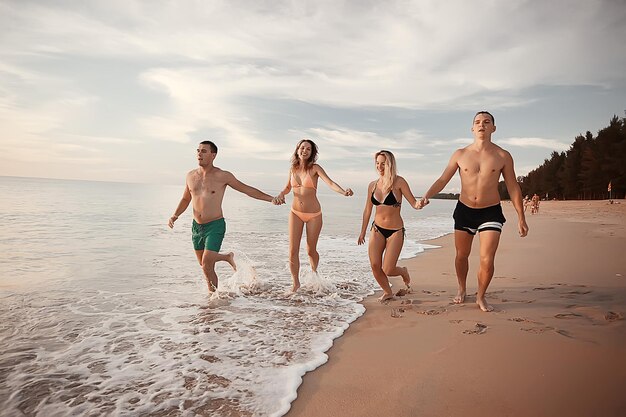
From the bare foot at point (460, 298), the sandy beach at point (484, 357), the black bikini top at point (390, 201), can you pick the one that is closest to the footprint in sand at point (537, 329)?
the sandy beach at point (484, 357)

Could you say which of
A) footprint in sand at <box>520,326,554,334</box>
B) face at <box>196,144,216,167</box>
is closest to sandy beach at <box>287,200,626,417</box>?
footprint in sand at <box>520,326,554,334</box>

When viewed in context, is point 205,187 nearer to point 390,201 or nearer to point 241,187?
point 241,187

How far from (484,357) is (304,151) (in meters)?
4.11

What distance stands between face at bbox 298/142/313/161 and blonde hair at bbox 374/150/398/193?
128cm

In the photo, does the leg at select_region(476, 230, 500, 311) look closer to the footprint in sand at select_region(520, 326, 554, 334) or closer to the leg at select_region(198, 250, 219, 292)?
the footprint in sand at select_region(520, 326, 554, 334)

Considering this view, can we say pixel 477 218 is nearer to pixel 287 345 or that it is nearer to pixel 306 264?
pixel 287 345

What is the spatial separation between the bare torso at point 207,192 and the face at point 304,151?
1.31 m

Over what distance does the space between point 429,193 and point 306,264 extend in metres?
4.49

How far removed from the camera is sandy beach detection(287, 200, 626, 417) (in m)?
2.58

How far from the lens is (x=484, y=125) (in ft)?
16.4

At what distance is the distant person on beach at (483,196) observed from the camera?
484 cm

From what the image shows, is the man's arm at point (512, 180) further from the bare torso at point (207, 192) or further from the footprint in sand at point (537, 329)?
the bare torso at point (207, 192)

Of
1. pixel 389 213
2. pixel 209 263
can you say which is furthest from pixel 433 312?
pixel 209 263

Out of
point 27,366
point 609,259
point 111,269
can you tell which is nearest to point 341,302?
point 27,366
